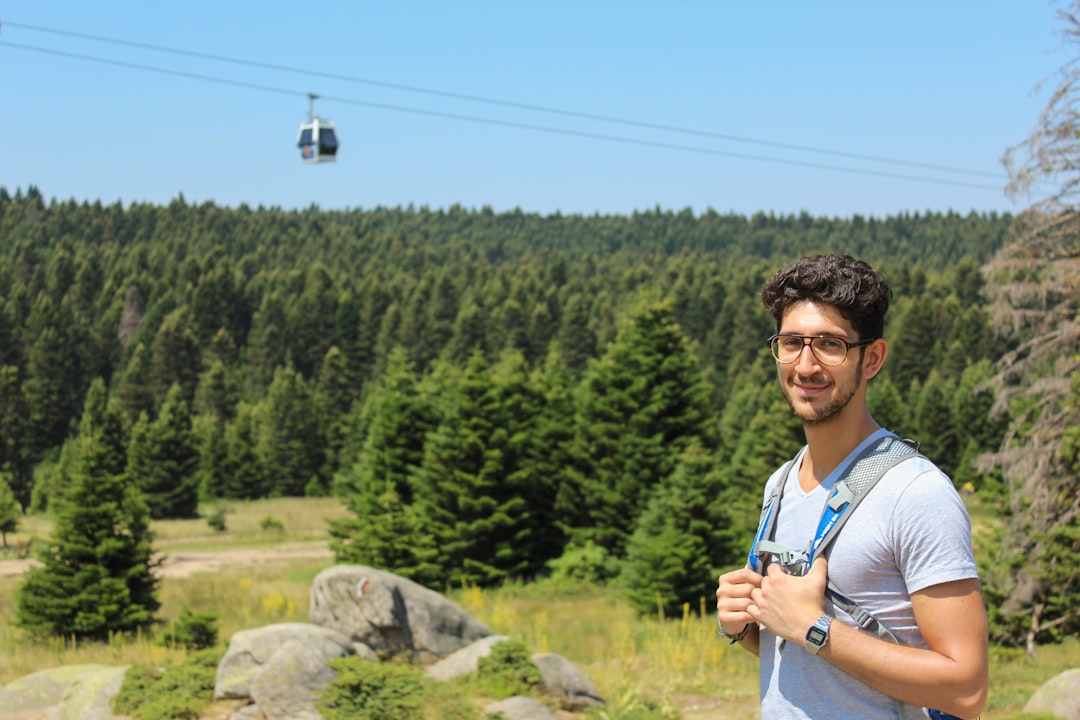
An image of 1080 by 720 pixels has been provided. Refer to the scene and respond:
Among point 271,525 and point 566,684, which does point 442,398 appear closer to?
point 271,525

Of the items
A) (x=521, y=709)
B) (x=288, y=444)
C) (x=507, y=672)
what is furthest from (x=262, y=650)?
(x=288, y=444)

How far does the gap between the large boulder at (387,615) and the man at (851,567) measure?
391 inches

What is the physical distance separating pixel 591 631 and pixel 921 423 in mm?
47976

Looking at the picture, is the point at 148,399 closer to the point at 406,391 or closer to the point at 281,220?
the point at 406,391

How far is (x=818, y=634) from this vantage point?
2.32m

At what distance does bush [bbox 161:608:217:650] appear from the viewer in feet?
43.2

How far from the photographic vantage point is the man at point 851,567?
2.25m

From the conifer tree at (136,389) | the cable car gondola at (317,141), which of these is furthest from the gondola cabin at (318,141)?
the conifer tree at (136,389)

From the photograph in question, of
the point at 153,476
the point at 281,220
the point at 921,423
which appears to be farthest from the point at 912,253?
the point at 153,476

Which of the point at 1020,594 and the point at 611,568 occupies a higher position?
the point at 1020,594

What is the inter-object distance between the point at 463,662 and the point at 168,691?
305 cm

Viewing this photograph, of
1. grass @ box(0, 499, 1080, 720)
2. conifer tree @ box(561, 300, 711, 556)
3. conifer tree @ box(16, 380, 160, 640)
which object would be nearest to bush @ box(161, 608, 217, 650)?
grass @ box(0, 499, 1080, 720)

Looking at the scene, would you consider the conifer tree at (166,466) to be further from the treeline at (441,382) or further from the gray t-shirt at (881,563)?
the gray t-shirt at (881,563)

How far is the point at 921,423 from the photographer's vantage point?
197 ft
